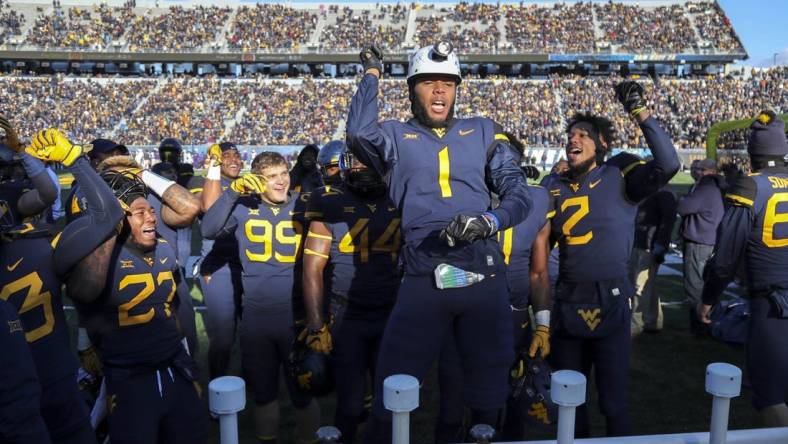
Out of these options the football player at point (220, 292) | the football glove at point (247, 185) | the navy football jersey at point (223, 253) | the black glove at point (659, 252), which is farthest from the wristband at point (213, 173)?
the black glove at point (659, 252)

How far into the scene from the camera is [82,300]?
3.03 meters

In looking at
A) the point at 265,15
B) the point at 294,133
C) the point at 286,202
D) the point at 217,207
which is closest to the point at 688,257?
the point at 286,202

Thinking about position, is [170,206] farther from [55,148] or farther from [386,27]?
[386,27]

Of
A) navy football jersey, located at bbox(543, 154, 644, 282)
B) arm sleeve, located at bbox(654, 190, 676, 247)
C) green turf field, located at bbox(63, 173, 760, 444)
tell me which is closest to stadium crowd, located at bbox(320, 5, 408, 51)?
arm sleeve, located at bbox(654, 190, 676, 247)

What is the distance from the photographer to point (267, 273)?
170 inches

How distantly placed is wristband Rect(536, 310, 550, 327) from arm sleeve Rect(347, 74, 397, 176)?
1.62 m

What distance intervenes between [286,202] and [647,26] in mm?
55270

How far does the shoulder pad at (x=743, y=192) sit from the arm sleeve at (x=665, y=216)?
129 inches

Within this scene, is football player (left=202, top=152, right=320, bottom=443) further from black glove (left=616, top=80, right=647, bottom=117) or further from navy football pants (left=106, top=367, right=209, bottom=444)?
black glove (left=616, top=80, right=647, bottom=117)

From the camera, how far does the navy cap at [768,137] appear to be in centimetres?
392

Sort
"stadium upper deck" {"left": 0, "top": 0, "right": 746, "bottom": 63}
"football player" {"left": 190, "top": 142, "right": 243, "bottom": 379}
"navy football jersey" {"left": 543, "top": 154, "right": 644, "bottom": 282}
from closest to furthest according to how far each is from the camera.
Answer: "navy football jersey" {"left": 543, "top": 154, "right": 644, "bottom": 282} → "football player" {"left": 190, "top": 142, "right": 243, "bottom": 379} → "stadium upper deck" {"left": 0, "top": 0, "right": 746, "bottom": 63}

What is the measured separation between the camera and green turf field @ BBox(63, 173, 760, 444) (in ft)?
15.8

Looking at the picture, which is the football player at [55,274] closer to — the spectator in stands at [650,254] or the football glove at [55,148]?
the football glove at [55,148]

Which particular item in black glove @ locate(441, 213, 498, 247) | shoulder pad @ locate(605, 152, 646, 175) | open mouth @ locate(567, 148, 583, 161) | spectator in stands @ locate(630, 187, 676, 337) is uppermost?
open mouth @ locate(567, 148, 583, 161)
